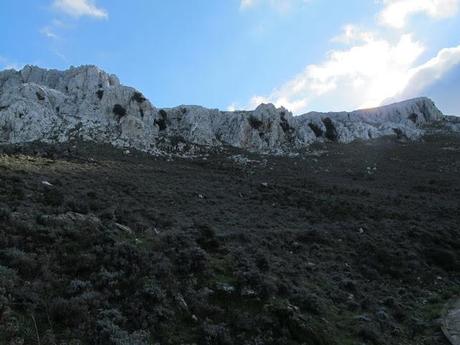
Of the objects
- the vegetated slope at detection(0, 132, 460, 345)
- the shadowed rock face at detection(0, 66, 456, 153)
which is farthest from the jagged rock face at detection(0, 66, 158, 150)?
the vegetated slope at detection(0, 132, 460, 345)

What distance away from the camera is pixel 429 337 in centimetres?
1226

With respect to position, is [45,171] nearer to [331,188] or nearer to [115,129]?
[331,188]

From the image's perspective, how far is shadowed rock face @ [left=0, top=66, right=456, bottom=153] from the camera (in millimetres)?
55469

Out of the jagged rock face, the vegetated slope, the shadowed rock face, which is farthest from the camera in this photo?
the shadowed rock face

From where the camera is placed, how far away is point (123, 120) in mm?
61812

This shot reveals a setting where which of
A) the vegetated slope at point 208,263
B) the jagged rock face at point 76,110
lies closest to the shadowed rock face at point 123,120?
the jagged rock face at point 76,110

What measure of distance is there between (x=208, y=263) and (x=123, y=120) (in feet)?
171

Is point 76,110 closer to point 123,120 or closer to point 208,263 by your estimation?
point 123,120

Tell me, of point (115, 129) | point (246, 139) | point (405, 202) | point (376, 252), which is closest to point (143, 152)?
point (115, 129)

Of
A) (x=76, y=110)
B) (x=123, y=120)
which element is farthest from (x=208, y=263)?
(x=76, y=110)

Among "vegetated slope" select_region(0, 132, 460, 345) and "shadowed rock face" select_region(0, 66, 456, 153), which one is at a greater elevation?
"shadowed rock face" select_region(0, 66, 456, 153)

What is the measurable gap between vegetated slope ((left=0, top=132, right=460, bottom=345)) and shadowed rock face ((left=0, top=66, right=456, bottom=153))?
20.9 metres

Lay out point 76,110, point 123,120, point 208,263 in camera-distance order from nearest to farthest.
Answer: point 208,263, point 123,120, point 76,110

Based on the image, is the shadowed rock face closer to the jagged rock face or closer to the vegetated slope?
the jagged rock face
